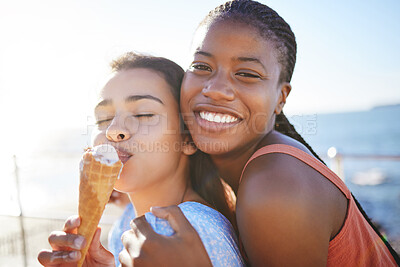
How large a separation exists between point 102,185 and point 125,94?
668 mm

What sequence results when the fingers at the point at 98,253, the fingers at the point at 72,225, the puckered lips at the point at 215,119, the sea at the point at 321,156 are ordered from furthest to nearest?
the sea at the point at 321,156 → the puckered lips at the point at 215,119 → the fingers at the point at 98,253 → the fingers at the point at 72,225

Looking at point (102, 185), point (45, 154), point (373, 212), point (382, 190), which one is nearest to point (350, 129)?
point (382, 190)

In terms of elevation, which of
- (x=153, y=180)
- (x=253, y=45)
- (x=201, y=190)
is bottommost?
(x=201, y=190)

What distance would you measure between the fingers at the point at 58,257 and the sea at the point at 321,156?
127 centimetres

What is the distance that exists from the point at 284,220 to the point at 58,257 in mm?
1210

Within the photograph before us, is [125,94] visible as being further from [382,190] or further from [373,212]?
[382,190]

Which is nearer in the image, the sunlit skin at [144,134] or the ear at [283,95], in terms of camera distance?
the sunlit skin at [144,134]

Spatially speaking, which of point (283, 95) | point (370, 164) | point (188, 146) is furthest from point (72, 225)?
point (370, 164)

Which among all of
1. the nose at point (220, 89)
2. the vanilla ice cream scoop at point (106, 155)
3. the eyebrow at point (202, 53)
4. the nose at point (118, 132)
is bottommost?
the vanilla ice cream scoop at point (106, 155)

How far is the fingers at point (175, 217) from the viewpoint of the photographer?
177 cm

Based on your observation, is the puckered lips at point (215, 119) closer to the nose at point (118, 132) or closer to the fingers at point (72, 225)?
the nose at point (118, 132)

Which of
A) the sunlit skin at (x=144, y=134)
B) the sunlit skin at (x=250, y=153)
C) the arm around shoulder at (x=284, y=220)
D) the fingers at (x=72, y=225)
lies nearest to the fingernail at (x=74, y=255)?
the fingers at (x=72, y=225)

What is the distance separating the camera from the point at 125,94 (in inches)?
94.2

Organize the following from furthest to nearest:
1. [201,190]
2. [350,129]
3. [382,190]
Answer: [350,129] < [382,190] < [201,190]
